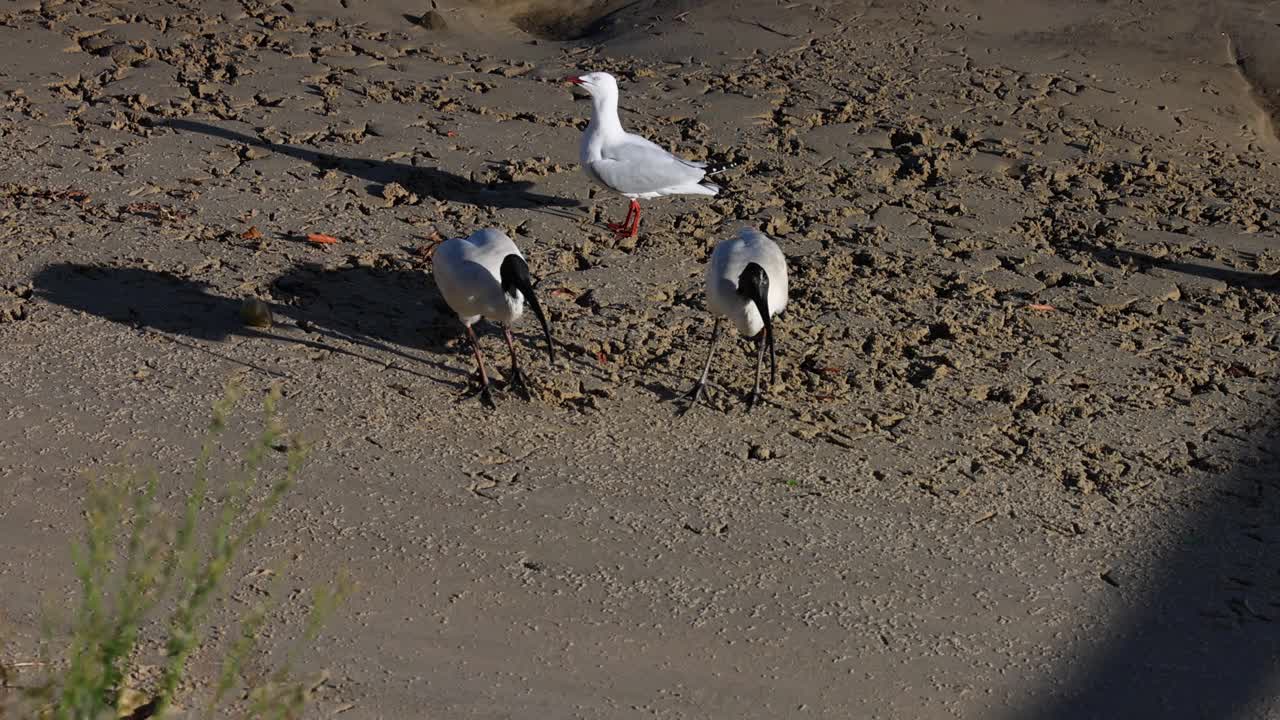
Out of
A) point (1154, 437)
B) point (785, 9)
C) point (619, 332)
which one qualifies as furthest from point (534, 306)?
point (785, 9)

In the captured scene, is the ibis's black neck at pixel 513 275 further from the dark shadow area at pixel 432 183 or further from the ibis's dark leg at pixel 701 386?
the dark shadow area at pixel 432 183

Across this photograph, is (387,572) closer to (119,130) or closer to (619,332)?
(619,332)

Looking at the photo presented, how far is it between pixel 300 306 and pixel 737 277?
73.6 inches

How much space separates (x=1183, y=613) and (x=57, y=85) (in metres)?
6.65

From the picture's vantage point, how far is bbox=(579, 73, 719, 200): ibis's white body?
6.97 m

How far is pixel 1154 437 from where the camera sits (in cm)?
548

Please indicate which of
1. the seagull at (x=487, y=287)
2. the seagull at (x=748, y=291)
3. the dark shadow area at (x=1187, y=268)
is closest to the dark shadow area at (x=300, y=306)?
the seagull at (x=487, y=287)

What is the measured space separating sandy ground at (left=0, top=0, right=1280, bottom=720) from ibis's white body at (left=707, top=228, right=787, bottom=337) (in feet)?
1.02

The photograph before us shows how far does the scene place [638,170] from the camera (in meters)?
6.96

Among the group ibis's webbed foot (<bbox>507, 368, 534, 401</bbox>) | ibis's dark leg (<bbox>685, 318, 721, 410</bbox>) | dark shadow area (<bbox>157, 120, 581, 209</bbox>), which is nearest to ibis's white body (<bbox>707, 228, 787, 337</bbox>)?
ibis's dark leg (<bbox>685, 318, 721, 410</bbox>)

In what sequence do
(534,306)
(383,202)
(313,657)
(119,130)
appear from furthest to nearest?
(119,130) < (383,202) < (534,306) < (313,657)

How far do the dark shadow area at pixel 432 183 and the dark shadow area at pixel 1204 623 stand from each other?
346 cm

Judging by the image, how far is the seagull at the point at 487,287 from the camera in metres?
5.49

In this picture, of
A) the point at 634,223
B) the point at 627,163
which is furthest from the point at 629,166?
the point at 634,223
